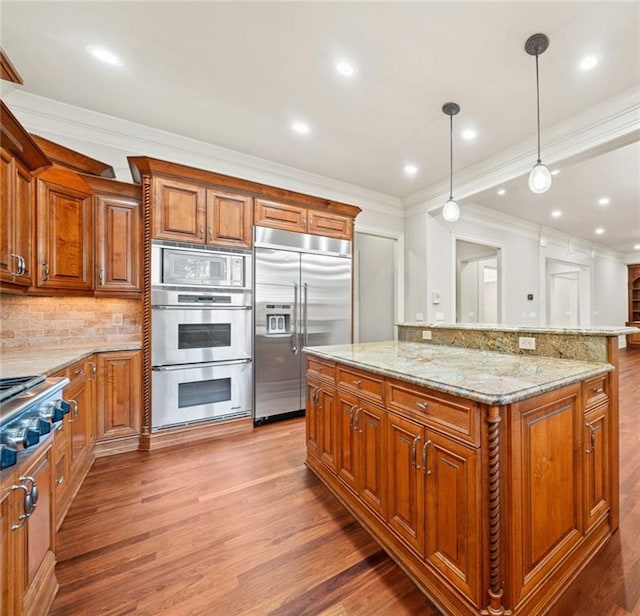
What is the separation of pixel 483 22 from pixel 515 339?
1.99m

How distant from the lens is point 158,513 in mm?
1904

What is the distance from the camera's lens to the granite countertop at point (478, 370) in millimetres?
1154

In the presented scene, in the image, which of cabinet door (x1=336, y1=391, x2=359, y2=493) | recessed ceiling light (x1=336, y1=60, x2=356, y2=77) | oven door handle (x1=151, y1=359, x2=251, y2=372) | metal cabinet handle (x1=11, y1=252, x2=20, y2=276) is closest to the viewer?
cabinet door (x1=336, y1=391, x2=359, y2=493)

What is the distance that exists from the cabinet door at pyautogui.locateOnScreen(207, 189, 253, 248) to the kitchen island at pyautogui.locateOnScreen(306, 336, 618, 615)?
1.93 meters

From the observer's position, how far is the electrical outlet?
192 cm

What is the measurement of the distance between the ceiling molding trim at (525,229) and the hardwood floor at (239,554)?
3939mm

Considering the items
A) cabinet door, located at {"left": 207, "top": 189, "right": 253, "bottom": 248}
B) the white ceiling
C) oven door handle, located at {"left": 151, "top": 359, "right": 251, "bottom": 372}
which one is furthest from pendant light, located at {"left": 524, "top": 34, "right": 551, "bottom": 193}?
oven door handle, located at {"left": 151, "top": 359, "right": 251, "bottom": 372}

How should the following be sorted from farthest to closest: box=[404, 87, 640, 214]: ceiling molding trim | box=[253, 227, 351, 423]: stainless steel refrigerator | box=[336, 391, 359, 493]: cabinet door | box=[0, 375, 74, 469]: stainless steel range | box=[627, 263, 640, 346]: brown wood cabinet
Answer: box=[627, 263, 640, 346]: brown wood cabinet, box=[253, 227, 351, 423]: stainless steel refrigerator, box=[404, 87, 640, 214]: ceiling molding trim, box=[336, 391, 359, 493]: cabinet door, box=[0, 375, 74, 469]: stainless steel range

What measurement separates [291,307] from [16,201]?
2.34m

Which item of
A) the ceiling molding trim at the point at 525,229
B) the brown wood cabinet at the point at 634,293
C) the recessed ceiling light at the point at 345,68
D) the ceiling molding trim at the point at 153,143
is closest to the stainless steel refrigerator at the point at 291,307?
the ceiling molding trim at the point at 153,143

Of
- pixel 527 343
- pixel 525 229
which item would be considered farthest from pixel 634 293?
pixel 527 343

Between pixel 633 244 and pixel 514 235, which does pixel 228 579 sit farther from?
pixel 633 244

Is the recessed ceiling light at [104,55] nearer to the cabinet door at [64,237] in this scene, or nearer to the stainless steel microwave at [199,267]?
the cabinet door at [64,237]

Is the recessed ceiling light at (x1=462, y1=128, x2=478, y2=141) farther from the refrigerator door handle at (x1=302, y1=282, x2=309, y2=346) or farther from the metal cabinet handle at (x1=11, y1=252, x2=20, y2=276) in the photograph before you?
the metal cabinet handle at (x1=11, y1=252, x2=20, y2=276)
